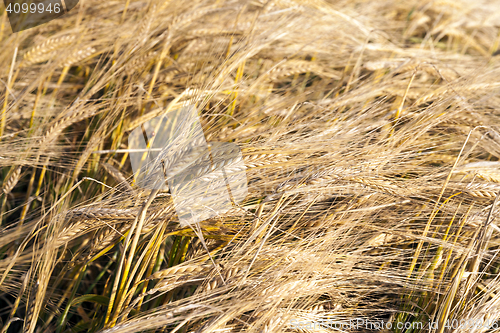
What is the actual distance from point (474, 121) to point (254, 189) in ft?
2.92

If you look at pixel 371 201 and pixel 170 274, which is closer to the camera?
pixel 170 274

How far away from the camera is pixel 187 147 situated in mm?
943

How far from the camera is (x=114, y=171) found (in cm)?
113

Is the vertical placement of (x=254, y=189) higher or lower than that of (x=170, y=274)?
higher

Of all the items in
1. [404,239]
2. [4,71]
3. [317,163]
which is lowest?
[404,239]

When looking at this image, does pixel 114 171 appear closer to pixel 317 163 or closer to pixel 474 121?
pixel 317 163

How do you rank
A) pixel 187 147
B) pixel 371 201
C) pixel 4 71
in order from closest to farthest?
pixel 187 147 < pixel 371 201 < pixel 4 71

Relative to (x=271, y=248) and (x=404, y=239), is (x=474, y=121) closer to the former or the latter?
(x=404, y=239)

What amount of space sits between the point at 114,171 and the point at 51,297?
1.53 feet

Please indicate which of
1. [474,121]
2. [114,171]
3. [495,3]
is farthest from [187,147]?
[495,3]

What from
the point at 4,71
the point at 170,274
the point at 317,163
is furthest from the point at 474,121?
the point at 4,71

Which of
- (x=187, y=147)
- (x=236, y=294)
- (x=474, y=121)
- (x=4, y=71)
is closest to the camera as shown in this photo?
(x=236, y=294)

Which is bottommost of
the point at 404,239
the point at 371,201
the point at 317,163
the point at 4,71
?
the point at 404,239

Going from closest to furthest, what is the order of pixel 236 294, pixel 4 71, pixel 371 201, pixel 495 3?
pixel 236 294
pixel 371 201
pixel 4 71
pixel 495 3
